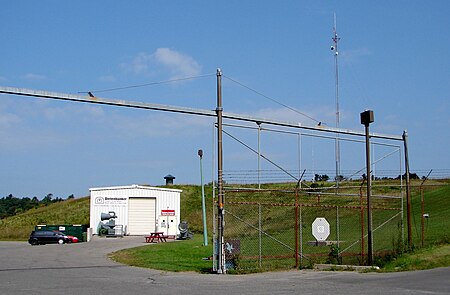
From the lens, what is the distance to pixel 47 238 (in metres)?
47.5

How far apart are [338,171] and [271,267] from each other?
5862 mm

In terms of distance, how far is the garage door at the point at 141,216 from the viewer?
5688cm

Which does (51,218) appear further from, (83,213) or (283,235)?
(283,235)

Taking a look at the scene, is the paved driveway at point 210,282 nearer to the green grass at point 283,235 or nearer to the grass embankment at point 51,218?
the green grass at point 283,235

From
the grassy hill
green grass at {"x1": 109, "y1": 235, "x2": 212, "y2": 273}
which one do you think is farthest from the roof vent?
green grass at {"x1": 109, "y1": 235, "x2": 212, "y2": 273}

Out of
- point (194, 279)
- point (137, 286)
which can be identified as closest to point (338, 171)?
point (194, 279)

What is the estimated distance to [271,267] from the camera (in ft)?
70.3

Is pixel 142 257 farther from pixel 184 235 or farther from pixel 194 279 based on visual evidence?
pixel 184 235

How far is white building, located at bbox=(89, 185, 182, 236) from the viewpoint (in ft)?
184

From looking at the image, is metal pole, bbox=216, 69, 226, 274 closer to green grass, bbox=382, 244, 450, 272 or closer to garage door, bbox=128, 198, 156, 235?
green grass, bbox=382, 244, 450, 272

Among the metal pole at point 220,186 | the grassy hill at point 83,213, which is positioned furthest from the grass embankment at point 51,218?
the metal pole at point 220,186

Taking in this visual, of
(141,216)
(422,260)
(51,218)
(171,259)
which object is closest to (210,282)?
(422,260)

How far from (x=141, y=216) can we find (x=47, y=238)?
37.8ft

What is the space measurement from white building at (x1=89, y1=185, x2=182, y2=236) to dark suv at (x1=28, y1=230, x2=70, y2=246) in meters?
7.82
